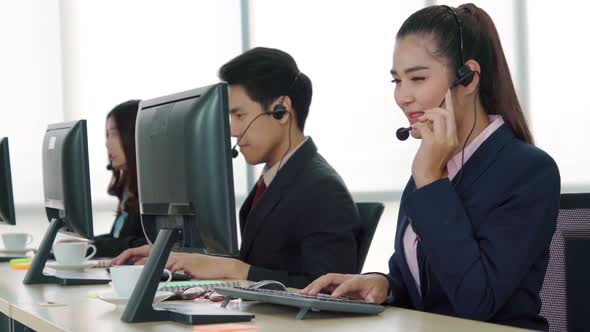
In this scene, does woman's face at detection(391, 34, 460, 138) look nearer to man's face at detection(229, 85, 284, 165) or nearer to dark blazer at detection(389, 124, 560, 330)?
dark blazer at detection(389, 124, 560, 330)

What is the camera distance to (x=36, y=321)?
159 centimetres

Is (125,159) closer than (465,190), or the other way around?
(465,190)

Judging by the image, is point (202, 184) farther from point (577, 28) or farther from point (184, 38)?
point (577, 28)

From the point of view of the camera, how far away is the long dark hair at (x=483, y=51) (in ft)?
5.63

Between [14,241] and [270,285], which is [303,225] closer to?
[270,285]

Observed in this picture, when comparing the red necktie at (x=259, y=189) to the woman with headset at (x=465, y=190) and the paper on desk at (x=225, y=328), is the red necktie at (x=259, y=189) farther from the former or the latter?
the paper on desk at (x=225, y=328)

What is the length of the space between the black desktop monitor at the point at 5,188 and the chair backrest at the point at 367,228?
57.4 inches

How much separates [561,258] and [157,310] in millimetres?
827

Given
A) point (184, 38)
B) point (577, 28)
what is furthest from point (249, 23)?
point (577, 28)

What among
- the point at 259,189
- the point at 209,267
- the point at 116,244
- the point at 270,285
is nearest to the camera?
the point at 270,285

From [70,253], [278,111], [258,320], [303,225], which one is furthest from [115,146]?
[258,320]

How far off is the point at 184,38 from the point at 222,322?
385 cm

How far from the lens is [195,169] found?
4.98ft

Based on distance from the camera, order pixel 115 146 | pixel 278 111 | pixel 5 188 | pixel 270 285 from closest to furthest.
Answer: pixel 270 285 < pixel 278 111 < pixel 5 188 < pixel 115 146
